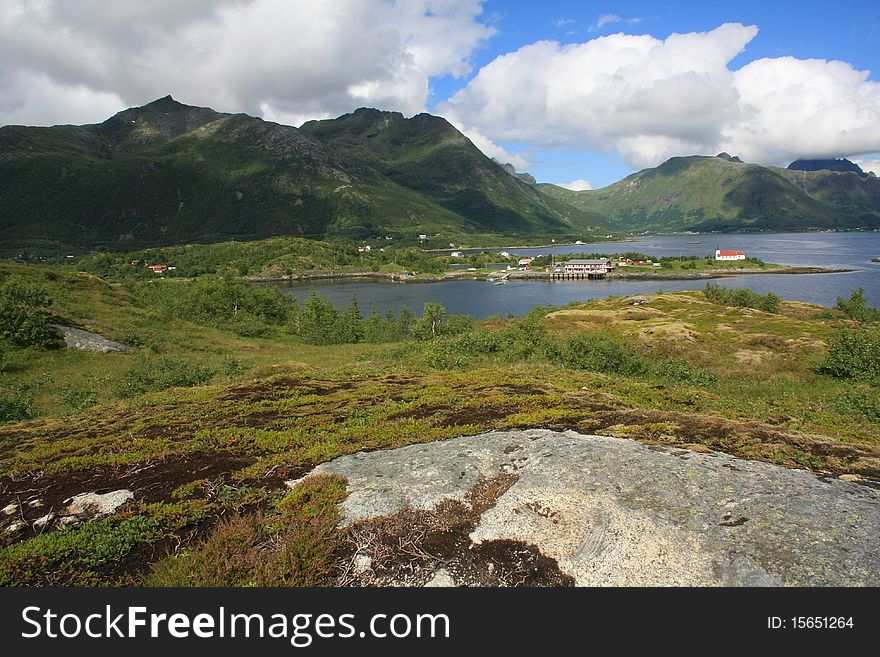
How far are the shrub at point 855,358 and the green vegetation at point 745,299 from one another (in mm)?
72967

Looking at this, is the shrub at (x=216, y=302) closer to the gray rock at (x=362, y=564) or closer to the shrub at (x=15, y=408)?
the shrub at (x=15, y=408)

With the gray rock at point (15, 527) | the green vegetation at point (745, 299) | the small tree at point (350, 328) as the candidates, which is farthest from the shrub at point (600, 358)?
the green vegetation at point (745, 299)

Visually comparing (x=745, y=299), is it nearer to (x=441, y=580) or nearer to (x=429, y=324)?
(x=429, y=324)

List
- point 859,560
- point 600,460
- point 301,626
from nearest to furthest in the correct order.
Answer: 1. point 301,626
2. point 859,560
3. point 600,460

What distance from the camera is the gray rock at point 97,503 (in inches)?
380

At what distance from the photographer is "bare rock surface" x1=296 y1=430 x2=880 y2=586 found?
7199mm

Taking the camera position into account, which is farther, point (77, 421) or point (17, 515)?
point (77, 421)

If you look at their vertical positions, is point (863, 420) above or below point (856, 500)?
below

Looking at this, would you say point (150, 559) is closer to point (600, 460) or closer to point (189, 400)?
point (600, 460)

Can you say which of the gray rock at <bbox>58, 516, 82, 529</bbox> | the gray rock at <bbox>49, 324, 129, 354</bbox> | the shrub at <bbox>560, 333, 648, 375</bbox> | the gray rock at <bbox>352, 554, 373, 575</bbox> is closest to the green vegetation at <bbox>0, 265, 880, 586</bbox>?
the shrub at <bbox>560, 333, 648, 375</bbox>

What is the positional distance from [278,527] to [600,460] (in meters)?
7.46

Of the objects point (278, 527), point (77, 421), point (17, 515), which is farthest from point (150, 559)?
point (77, 421)

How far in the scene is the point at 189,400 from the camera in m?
22.7

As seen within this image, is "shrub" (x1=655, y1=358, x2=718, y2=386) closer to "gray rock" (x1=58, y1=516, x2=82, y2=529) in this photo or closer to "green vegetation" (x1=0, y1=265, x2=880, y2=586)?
"green vegetation" (x1=0, y1=265, x2=880, y2=586)
